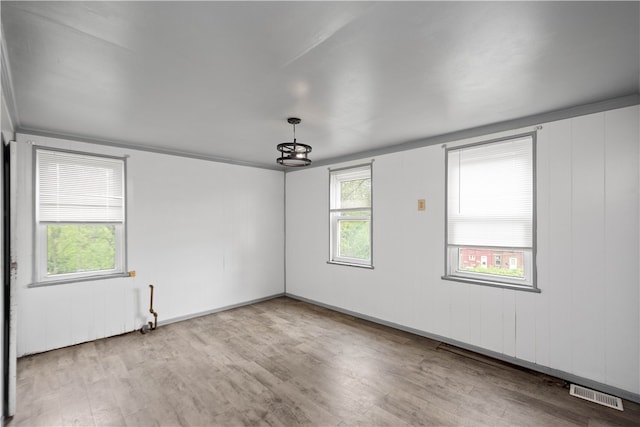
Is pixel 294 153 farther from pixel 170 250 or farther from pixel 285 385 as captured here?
pixel 170 250

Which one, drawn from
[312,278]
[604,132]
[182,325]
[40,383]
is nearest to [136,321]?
[182,325]

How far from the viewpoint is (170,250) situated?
14.5 feet

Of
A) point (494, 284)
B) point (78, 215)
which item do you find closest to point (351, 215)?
point (494, 284)

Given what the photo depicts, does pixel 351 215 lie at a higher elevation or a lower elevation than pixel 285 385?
higher

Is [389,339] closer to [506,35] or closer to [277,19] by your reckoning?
[506,35]

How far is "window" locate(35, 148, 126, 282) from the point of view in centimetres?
348

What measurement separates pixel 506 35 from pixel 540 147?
68.2 inches

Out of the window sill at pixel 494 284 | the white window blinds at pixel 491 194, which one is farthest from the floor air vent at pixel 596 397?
the white window blinds at pixel 491 194

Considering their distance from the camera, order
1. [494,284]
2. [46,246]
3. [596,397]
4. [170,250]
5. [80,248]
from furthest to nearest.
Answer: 1. [170,250]
2. [80,248]
3. [46,246]
4. [494,284]
5. [596,397]

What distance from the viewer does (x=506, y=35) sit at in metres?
1.72

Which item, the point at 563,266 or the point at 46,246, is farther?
the point at 46,246

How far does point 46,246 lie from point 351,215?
3946 millimetres

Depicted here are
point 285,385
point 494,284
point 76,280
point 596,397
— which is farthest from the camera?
point 76,280

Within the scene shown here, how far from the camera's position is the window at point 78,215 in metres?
3.48
